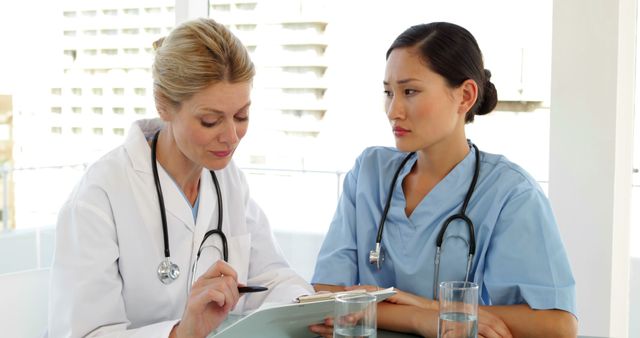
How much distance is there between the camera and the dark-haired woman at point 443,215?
62.2 inches

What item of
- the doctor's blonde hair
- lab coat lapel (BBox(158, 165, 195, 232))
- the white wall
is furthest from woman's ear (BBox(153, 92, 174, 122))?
the white wall

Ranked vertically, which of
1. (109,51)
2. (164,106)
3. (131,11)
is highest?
(131,11)

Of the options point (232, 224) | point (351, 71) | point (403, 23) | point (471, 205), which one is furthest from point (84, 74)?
point (471, 205)

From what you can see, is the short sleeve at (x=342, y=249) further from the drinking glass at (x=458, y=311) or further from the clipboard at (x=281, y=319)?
the drinking glass at (x=458, y=311)

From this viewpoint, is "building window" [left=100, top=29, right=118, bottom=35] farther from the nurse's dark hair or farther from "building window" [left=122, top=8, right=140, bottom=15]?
the nurse's dark hair

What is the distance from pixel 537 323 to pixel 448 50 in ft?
2.03

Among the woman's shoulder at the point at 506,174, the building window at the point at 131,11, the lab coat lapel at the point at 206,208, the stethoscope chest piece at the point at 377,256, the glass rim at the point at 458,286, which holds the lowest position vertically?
the stethoscope chest piece at the point at 377,256

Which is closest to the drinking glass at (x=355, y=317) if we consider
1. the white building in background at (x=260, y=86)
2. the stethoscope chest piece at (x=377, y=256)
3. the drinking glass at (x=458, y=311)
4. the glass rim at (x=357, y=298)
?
the glass rim at (x=357, y=298)

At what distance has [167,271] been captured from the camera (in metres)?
1.62

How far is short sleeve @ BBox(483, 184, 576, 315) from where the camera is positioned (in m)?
1.58

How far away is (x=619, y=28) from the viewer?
2.42m

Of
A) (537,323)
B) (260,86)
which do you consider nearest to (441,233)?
(537,323)

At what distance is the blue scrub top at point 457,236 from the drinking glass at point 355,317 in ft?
1.56

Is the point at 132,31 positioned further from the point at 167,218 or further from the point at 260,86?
the point at 167,218
